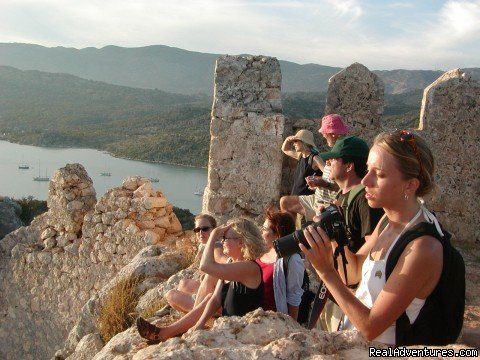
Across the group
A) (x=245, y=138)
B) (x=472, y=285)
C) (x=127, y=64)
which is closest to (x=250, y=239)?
(x=245, y=138)

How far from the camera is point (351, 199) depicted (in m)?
3.26

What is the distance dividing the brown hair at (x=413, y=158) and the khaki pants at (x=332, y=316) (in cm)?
88

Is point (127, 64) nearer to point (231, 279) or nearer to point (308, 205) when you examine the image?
point (308, 205)

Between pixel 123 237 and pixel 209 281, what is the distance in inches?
142

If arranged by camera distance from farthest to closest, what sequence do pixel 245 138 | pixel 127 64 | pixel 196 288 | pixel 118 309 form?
pixel 127 64, pixel 245 138, pixel 118 309, pixel 196 288

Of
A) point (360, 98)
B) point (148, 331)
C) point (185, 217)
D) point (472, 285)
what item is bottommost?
point (185, 217)

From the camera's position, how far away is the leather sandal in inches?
138

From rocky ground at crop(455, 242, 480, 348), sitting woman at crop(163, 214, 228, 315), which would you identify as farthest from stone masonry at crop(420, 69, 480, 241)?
sitting woman at crop(163, 214, 228, 315)

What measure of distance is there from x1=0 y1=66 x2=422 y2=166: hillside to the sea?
4.83 feet

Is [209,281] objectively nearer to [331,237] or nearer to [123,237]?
[331,237]

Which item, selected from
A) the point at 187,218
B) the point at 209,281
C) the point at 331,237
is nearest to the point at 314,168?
the point at 209,281

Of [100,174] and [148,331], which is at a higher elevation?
[148,331]

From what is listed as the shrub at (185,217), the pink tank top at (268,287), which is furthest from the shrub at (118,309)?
the shrub at (185,217)

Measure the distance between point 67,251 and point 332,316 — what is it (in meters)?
6.00
